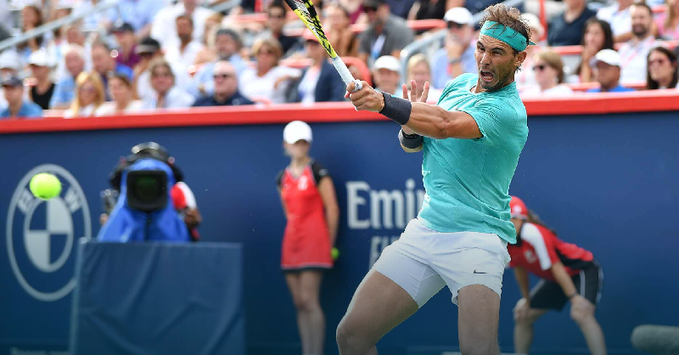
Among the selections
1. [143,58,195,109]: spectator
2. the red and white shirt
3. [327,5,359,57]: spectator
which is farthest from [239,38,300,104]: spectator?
the red and white shirt

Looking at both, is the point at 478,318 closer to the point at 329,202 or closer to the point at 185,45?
the point at 329,202

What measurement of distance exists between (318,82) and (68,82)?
357 cm

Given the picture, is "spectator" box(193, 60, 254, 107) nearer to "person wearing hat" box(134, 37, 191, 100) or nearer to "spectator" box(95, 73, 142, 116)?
"spectator" box(95, 73, 142, 116)

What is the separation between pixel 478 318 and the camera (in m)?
4.03

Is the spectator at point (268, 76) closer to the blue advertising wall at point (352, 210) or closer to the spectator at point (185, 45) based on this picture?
the spectator at point (185, 45)

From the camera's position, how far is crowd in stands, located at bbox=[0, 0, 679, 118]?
24.9ft

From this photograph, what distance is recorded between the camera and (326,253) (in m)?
6.86

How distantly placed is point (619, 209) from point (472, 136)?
109 inches

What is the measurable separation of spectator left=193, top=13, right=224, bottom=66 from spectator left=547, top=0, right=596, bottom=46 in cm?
352

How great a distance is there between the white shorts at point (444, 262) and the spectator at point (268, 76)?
4.62m

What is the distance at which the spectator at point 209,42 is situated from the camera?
9.88 meters

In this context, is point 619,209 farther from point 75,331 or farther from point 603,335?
point 75,331

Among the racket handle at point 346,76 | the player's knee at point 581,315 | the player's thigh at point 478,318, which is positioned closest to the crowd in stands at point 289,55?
the player's knee at point 581,315

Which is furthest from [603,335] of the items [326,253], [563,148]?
[326,253]
